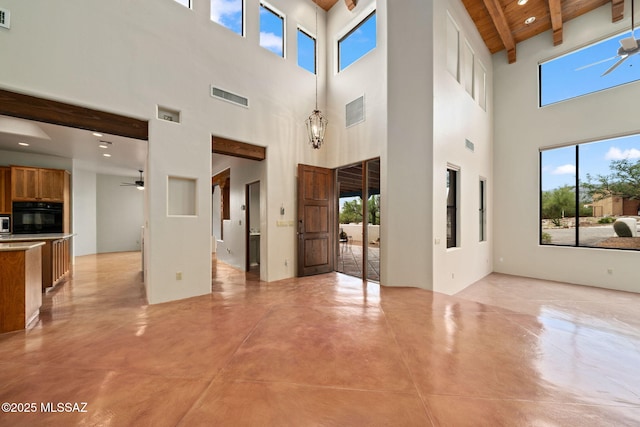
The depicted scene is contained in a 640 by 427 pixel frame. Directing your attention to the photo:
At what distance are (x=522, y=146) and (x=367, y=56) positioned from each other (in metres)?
4.86

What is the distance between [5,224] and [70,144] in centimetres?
237

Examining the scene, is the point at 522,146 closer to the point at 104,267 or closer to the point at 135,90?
the point at 135,90

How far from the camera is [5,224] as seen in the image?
5.54 m

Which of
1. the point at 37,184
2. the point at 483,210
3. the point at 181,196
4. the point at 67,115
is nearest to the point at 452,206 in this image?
the point at 483,210

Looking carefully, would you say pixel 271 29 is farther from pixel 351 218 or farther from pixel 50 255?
pixel 351 218

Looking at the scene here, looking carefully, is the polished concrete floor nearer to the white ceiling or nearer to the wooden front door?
the wooden front door

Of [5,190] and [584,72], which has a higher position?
[584,72]

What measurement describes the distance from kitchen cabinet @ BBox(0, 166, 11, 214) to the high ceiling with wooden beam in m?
8.31

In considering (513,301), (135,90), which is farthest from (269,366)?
(513,301)

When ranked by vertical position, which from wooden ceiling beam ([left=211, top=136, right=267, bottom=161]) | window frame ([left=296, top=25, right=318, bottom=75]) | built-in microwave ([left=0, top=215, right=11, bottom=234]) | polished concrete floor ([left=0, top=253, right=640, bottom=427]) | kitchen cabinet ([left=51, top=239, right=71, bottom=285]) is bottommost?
polished concrete floor ([left=0, top=253, right=640, bottom=427])

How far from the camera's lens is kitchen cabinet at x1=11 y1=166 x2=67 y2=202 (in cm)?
567

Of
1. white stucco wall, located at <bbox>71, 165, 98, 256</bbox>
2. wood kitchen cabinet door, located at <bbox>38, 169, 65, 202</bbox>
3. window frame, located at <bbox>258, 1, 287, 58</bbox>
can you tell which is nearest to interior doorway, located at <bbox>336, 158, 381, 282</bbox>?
window frame, located at <bbox>258, 1, 287, 58</bbox>

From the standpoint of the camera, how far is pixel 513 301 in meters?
4.48

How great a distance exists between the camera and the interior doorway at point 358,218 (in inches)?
202
